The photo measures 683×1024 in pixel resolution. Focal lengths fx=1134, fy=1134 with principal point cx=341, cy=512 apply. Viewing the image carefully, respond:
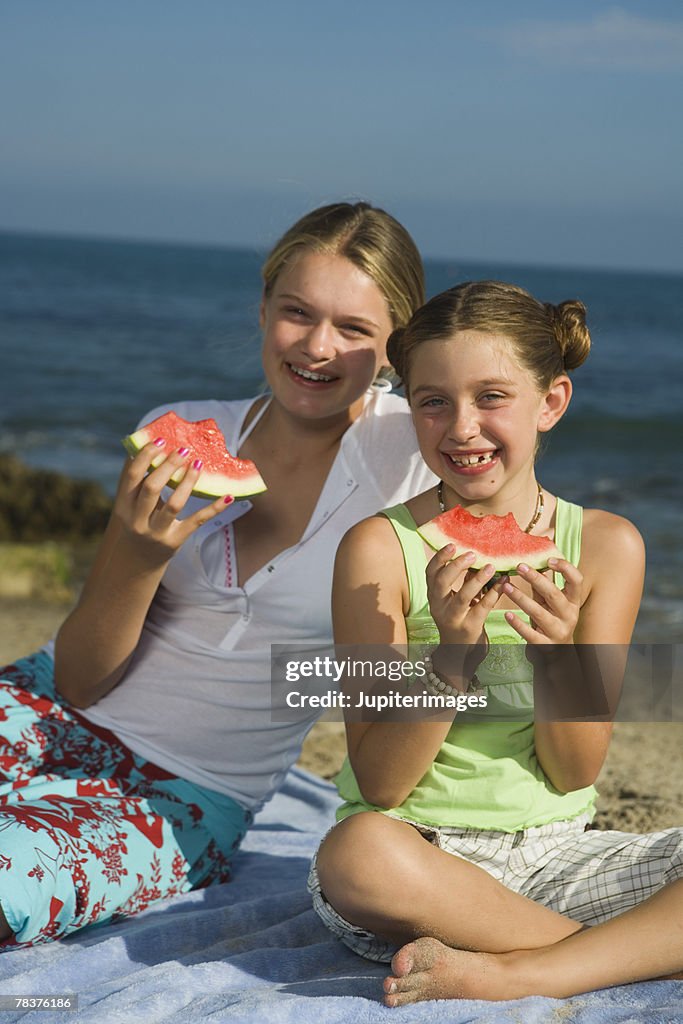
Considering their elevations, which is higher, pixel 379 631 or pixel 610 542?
pixel 610 542

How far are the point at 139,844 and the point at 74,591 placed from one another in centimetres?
598

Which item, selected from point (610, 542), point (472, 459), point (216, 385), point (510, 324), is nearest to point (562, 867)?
point (610, 542)

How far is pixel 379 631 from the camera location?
3041mm

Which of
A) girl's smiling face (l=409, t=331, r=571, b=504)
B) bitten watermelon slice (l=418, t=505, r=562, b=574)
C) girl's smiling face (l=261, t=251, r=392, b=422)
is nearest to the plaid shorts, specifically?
bitten watermelon slice (l=418, t=505, r=562, b=574)

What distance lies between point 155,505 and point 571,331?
4.27ft

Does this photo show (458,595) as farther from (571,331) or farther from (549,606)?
(571,331)

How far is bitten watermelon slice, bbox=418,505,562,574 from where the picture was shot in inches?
113

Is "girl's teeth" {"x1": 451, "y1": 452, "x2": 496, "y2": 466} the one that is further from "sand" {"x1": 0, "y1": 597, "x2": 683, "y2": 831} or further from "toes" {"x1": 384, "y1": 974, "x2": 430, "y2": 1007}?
"sand" {"x1": 0, "y1": 597, "x2": 683, "y2": 831}

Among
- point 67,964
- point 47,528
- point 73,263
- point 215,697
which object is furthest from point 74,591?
point 73,263

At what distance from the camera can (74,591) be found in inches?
360

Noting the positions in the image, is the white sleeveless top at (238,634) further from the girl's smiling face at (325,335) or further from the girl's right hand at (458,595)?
the girl's right hand at (458,595)

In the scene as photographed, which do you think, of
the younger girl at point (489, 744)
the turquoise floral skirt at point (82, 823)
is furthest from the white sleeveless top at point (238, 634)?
the younger girl at point (489, 744)

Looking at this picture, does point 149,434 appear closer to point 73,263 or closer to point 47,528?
point 47,528

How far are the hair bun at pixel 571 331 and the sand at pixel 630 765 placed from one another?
2.02m
